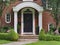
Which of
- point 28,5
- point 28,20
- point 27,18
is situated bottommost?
point 28,20

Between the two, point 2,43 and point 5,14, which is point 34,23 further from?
point 2,43

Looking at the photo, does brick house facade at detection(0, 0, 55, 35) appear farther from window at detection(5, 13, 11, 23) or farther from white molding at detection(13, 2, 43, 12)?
white molding at detection(13, 2, 43, 12)

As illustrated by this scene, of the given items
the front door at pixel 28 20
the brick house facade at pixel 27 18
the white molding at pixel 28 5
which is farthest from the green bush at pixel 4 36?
the front door at pixel 28 20

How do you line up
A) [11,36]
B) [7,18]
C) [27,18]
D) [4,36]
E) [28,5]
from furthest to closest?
[7,18] < [27,18] < [28,5] < [4,36] < [11,36]

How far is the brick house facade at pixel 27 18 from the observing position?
1310 inches

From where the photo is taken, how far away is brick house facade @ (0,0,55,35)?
109ft

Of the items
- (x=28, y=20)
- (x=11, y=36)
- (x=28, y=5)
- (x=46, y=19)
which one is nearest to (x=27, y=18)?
(x=28, y=20)

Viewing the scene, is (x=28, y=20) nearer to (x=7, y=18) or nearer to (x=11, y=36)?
(x=7, y=18)

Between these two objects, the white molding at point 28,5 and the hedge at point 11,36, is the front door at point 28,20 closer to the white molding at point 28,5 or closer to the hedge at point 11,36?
the white molding at point 28,5

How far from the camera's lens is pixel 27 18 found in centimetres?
3416

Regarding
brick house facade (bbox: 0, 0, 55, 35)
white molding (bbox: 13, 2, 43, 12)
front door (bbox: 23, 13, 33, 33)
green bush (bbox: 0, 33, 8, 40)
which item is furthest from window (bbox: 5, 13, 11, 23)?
green bush (bbox: 0, 33, 8, 40)

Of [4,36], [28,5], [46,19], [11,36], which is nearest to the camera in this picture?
[11,36]

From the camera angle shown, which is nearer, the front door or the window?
the front door

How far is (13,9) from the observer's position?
3300cm
